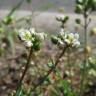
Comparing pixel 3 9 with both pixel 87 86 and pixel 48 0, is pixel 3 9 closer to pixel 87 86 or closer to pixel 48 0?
pixel 48 0

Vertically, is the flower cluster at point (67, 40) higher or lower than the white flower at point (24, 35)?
lower

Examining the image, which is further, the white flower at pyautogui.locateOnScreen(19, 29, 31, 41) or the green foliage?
the green foliage

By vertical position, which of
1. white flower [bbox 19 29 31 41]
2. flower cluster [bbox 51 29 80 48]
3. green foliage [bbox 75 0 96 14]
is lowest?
flower cluster [bbox 51 29 80 48]

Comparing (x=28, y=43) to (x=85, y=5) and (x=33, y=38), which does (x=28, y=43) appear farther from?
(x=85, y=5)

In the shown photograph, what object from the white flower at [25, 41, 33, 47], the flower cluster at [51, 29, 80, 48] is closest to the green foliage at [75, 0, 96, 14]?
the flower cluster at [51, 29, 80, 48]

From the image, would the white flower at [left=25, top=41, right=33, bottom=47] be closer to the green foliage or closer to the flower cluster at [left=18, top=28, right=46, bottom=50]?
the flower cluster at [left=18, top=28, right=46, bottom=50]

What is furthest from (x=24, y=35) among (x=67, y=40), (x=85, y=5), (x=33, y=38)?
(x=85, y=5)

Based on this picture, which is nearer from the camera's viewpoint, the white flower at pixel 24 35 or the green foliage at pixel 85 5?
the white flower at pixel 24 35

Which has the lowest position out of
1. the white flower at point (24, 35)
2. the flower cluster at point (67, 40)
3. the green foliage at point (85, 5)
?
the flower cluster at point (67, 40)

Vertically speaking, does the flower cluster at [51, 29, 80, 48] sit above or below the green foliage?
below

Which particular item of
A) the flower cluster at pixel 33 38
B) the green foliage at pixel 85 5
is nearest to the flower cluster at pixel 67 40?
the flower cluster at pixel 33 38

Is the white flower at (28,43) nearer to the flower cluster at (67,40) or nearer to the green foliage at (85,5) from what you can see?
the flower cluster at (67,40)

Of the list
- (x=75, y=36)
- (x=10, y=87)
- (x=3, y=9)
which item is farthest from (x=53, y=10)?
(x=75, y=36)
